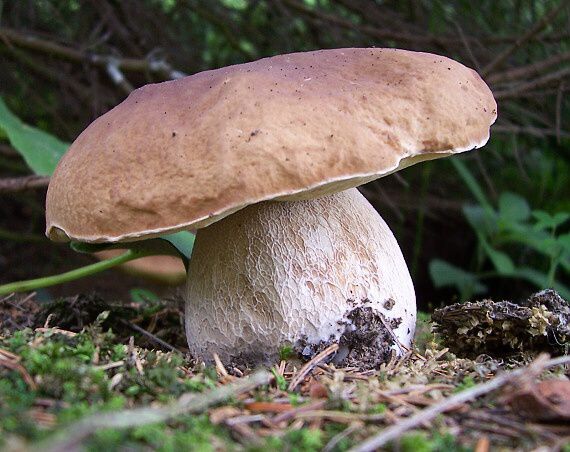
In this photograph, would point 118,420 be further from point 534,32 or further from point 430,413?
point 534,32

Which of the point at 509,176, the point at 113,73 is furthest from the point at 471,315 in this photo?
the point at 509,176

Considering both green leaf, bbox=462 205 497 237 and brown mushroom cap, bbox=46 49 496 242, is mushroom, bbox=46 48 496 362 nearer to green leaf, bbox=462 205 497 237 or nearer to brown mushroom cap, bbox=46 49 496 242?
brown mushroom cap, bbox=46 49 496 242

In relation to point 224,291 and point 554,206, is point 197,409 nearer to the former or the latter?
point 224,291

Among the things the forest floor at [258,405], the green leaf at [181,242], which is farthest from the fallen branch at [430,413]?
the green leaf at [181,242]

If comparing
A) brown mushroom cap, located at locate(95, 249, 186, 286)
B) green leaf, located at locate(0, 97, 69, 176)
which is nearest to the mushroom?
green leaf, located at locate(0, 97, 69, 176)

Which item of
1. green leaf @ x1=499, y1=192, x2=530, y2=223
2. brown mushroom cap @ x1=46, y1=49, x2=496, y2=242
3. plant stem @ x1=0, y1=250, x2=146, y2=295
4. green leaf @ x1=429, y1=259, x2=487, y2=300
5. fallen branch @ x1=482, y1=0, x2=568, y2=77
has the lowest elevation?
green leaf @ x1=429, y1=259, x2=487, y2=300

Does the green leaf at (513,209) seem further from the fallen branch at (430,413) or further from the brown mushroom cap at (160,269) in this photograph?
the fallen branch at (430,413)
